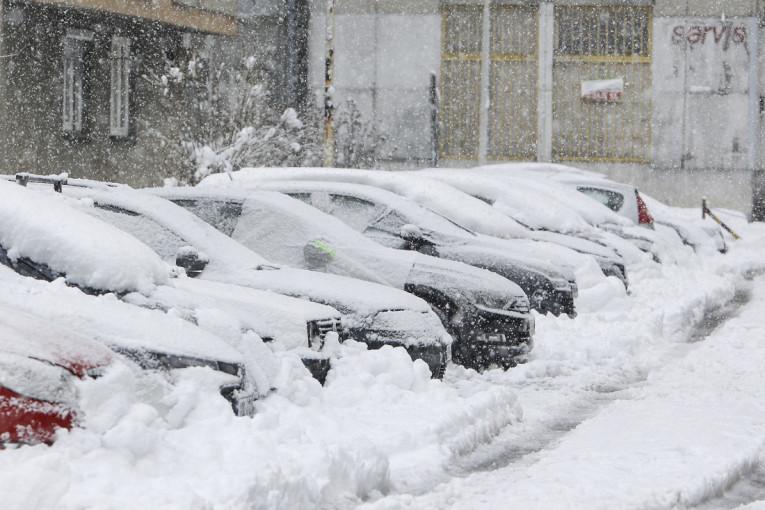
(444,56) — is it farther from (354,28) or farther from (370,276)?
(370,276)

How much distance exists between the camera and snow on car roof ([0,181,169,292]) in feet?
19.7

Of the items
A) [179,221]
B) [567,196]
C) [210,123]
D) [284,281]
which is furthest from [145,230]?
[210,123]

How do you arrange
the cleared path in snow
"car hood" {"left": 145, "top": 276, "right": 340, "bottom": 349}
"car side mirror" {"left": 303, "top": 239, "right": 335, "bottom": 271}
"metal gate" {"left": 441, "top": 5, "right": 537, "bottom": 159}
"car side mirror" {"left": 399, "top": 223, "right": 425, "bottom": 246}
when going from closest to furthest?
the cleared path in snow, "car hood" {"left": 145, "top": 276, "right": 340, "bottom": 349}, "car side mirror" {"left": 303, "top": 239, "right": 335, "bottom": 271}, "car side mirror" {"left": 399, "top": 223, "right": 425, "bottom": 246}, "metal gate" {"left": 441, "top": 5, "right": 537, "bottom": 159}

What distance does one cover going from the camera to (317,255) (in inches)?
354

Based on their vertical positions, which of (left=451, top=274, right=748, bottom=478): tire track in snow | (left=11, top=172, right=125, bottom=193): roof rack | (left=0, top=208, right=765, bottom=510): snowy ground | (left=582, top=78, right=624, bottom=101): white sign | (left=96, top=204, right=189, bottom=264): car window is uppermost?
(left=582, top=78, right=624, bottom=101): white sign

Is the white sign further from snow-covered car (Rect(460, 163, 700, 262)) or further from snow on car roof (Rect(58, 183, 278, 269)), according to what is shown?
snow on car roof (Rect(58, 183, 278, 269))

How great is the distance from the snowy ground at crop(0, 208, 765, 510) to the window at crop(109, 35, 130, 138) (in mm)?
12635

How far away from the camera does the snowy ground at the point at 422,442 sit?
14.4 feet

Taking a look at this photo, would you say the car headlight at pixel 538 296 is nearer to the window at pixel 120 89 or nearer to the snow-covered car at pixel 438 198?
the snow-covered car at pixel 438 198

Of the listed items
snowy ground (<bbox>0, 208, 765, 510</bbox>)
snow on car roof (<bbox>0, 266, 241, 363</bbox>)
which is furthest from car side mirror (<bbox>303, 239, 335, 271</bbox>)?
snow on car roof (<bbox>0, 266, 241, 363</bbox>)

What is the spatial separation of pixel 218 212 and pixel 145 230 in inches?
55.5

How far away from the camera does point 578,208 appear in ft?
55.7

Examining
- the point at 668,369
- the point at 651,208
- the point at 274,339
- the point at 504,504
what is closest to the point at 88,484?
the point at 504,504

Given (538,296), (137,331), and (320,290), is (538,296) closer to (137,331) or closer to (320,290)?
(320,290)
